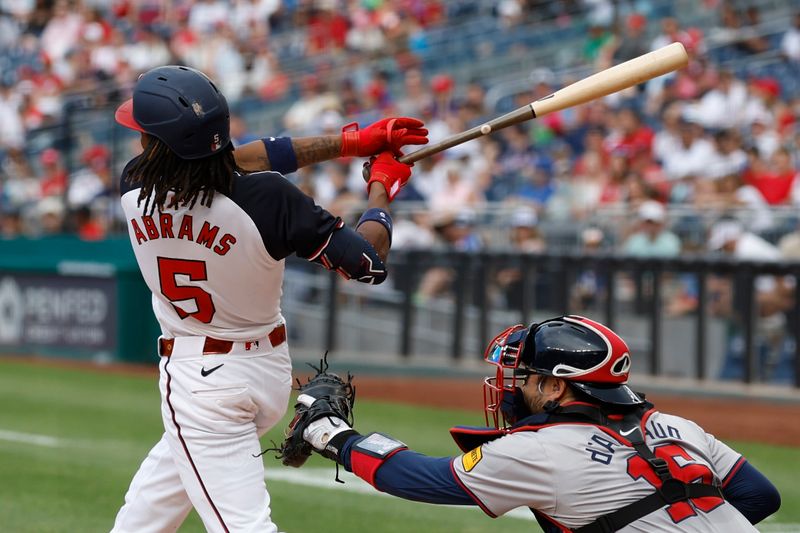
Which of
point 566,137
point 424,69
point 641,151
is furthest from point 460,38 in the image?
point 641,151

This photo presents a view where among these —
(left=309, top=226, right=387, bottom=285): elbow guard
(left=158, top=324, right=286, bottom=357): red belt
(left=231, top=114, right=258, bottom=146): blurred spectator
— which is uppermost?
(left=231, top=114, right=258, bottom=146): blurred spectator

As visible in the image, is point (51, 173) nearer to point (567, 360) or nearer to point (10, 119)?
point (10, 119)

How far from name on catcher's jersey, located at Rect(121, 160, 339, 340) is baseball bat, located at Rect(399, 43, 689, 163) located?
80cm

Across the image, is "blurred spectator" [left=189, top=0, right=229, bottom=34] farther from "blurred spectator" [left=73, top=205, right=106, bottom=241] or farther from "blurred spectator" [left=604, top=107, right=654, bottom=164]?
"blurred spectator" [left=604, top=107, right=654, bottom=164]

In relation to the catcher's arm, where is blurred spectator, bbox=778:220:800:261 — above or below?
above

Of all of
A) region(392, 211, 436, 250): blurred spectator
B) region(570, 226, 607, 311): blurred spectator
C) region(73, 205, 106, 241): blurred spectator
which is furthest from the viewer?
region(73, 205, 106, 241): blurred spectator

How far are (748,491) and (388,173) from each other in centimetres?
158

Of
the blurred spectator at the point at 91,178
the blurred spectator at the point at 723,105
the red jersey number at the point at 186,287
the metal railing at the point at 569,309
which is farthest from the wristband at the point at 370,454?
the blurred spectator at the point at 91,178

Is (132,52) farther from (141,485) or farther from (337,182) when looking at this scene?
(141,485)

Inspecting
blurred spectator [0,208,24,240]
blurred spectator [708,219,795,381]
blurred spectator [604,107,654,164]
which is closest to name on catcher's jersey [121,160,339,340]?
blurred spectator [708,219,795,381]

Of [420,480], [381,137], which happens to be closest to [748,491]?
[420,480]

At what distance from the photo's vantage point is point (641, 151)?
44.5 feet

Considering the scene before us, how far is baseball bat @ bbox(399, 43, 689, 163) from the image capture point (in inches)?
182

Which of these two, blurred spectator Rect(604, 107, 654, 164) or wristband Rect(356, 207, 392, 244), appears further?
blurred spectator Rect(604, 107, 654, 164)
